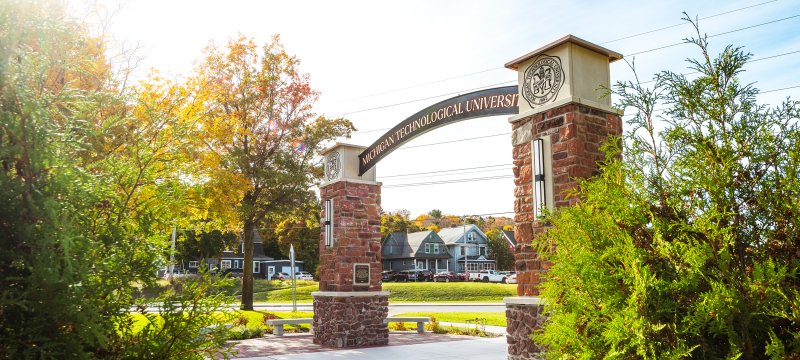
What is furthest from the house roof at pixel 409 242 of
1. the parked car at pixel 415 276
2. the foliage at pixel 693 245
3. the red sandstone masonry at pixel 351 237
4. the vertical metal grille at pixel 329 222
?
the foliage at pixel 693 245

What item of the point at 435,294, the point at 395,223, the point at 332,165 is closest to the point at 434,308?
the point at 435,294

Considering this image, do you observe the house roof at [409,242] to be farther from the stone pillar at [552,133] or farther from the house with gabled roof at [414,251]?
the stone pillar at [552,133]

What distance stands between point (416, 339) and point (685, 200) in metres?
9.46

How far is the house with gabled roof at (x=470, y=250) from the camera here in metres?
64.4

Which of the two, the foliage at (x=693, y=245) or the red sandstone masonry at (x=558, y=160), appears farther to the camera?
the red sandstone masonry at (x=558, y=160)

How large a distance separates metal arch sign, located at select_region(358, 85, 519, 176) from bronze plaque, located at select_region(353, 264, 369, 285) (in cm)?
199

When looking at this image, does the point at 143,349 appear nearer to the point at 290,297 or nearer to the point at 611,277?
the point at 611,277

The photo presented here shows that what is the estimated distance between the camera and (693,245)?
3.43 metres

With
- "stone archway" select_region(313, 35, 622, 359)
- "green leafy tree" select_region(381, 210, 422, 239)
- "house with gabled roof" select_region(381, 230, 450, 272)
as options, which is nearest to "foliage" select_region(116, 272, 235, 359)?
"stone archway" select_region(313, 35, 622, 359)

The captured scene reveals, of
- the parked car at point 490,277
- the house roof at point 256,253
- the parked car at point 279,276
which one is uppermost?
the house roof at point 256,253

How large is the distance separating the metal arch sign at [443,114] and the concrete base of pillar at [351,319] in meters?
2.65

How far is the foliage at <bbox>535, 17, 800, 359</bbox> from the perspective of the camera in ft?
10.3

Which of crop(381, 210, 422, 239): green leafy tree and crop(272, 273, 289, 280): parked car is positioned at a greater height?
crop(381, 210, 422, 239): green leafy tree

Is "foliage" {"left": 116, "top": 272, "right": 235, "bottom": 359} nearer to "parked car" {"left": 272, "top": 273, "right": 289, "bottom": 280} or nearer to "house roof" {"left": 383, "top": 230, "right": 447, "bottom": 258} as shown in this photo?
"parked car" {"left": 272, "top": 273, "right": 289, "bottom": 280}
